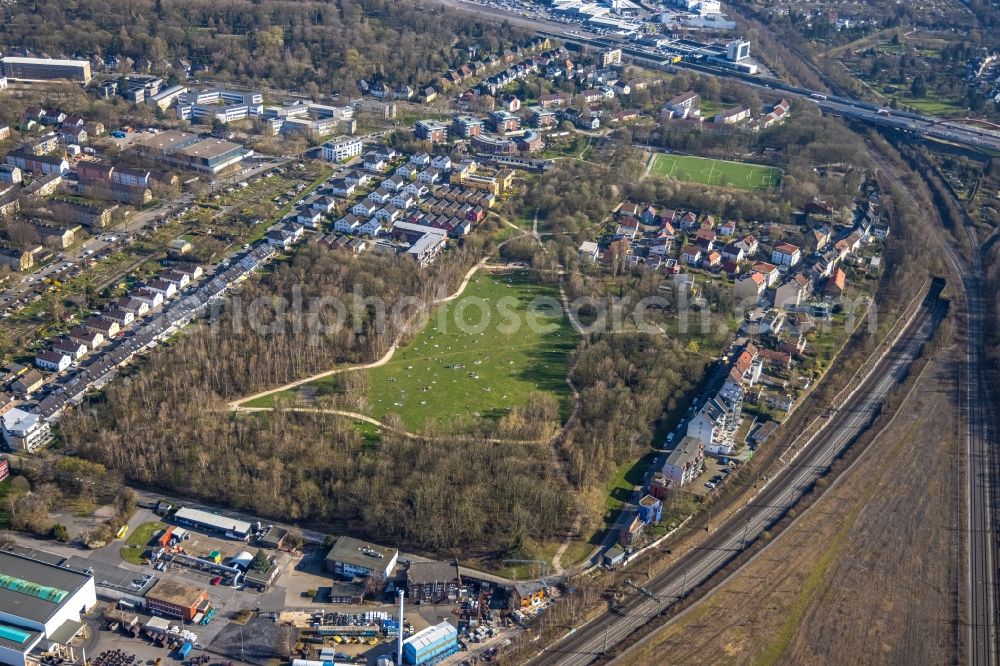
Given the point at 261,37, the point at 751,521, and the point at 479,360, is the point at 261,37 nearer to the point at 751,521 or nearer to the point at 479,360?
the point at 479,360

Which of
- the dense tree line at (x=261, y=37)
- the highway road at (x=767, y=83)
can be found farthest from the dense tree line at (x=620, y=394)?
the dense tree line at (x=261, y=37)

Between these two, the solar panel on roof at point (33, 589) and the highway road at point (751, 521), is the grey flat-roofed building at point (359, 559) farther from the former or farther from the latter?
the solar panel on roof at point (33, 589)

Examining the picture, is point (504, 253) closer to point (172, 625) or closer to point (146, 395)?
point (146, 395)

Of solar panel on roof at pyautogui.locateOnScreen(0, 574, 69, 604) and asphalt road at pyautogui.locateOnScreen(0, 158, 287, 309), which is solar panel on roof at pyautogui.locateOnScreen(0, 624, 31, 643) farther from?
asphalt road at pyautogui.locateOnScreen(0, 158, 287, 309)

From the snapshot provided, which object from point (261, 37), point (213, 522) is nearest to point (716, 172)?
point (261, 37)

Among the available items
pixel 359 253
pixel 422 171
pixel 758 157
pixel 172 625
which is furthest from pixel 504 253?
pixel 172 625

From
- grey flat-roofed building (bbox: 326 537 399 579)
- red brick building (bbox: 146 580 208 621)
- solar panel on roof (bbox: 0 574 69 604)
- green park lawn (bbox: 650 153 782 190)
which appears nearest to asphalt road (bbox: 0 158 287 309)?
solar panel on roof (bbox: 0 574 69 604)
